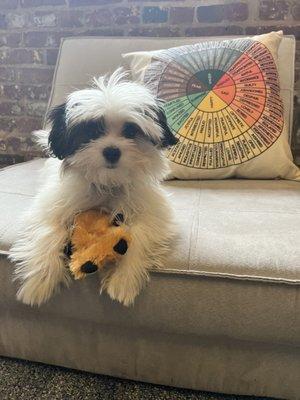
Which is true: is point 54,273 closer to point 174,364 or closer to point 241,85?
point 174,364

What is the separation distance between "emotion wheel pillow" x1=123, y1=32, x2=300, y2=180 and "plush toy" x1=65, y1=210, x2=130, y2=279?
0.52 meters

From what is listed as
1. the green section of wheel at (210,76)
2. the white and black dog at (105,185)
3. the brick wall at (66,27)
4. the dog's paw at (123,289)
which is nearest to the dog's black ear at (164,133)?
the white and black dog at (105,185)

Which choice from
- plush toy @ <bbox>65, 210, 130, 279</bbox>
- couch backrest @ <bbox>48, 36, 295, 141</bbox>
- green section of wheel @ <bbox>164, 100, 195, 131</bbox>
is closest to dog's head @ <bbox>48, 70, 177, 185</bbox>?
plush toy @ <bbox>65, 210, 130, 279</bbox>

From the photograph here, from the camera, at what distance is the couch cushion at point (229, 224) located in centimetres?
89

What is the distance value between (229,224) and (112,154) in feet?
1.18

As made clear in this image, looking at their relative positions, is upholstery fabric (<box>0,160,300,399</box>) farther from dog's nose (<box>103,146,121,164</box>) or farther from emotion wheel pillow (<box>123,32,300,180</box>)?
dog's nose (<box>103,146,121,164</box>)

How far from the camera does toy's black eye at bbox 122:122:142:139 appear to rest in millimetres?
975

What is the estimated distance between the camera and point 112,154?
3.14ft

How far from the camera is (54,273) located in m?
0.94

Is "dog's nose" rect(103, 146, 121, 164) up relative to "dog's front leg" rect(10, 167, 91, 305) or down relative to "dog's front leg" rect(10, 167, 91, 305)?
up

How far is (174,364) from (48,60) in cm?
164

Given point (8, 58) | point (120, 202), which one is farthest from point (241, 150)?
point (8, 58)

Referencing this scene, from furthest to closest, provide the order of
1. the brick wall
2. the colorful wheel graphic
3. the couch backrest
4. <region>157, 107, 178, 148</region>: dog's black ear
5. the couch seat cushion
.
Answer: the brick wall < the couch backrest < the colorful wheel graphic < <region>157, 107, 178, 148</region>: dog's black ear < the couch seat cushion

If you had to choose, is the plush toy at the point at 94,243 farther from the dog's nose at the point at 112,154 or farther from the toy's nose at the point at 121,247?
the dog's nose at the point at 112,154
